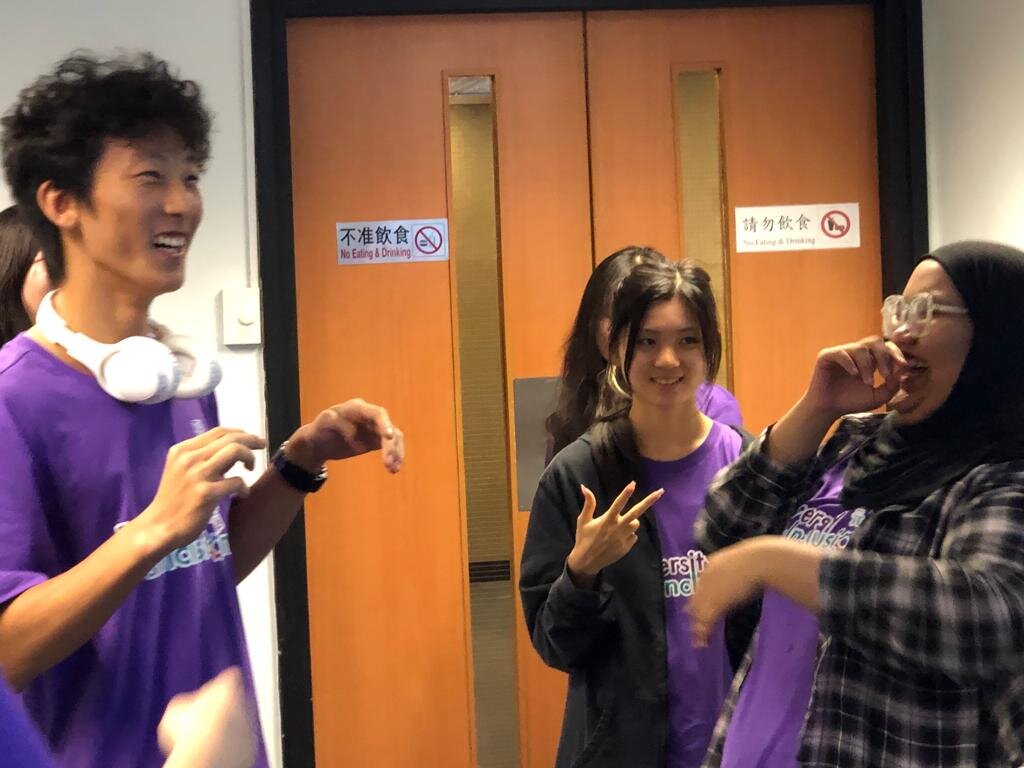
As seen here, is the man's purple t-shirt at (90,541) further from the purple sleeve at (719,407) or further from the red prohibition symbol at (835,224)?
the red prohibition symbol at (835,224)

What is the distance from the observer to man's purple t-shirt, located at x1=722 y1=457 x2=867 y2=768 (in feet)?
3.75

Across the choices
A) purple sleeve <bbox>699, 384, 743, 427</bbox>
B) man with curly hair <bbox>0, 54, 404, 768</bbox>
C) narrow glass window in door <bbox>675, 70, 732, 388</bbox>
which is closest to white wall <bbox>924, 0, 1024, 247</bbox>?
narrow glass window in door <bbox>675, 70, 732, 388</bbox>

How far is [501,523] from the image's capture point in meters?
2.63

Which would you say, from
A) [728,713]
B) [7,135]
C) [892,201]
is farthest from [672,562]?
[892,201]

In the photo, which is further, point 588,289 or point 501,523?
point 501,523

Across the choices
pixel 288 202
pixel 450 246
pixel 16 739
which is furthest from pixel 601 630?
pixel 288 202

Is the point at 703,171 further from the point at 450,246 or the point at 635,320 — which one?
the point at 635,320

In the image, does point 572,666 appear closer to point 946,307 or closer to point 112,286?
point 946,307

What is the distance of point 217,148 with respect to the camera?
245 cm

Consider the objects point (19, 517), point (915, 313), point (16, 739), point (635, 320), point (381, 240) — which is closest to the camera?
point (16, 739)

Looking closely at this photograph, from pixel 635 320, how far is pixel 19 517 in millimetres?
951

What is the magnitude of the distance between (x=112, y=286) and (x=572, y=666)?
842 mm

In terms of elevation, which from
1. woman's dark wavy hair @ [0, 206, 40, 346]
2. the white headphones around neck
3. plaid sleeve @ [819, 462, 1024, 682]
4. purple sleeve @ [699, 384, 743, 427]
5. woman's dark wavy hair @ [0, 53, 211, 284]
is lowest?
plaid sleeve @ [819, 462, 1024, 682]

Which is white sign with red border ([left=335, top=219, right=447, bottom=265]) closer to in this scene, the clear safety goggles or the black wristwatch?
the black wristwatch
